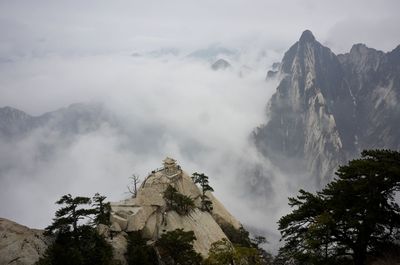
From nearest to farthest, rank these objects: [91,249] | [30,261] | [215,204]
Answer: [30,261], [91,249], [215,204]

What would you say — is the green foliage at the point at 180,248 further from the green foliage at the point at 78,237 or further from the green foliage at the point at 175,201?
the green foliage at the point at 175,201

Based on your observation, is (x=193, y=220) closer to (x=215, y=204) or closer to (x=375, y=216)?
(x=215, y=204)

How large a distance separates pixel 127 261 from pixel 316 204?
26562 mm

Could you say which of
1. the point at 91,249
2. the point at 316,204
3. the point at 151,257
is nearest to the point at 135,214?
the point at 151,257

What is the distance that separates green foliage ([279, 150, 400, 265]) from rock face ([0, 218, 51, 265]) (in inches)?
1003

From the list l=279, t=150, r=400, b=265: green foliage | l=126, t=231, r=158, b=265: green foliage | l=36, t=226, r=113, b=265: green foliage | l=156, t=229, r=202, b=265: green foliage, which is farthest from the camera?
l=156, t=229, r=202, b=265: green foliage

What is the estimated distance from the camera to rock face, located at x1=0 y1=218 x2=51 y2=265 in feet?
125

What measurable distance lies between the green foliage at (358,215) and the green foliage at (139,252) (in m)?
21.0

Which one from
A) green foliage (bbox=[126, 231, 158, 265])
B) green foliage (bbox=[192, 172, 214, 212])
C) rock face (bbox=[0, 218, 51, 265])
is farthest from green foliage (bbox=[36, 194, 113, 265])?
green foliage (bbox=[192, 172, 214, 212])

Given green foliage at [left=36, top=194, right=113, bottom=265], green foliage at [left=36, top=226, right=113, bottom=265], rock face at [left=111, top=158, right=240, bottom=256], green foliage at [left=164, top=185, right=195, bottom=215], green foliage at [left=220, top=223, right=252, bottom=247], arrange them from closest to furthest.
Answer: green foliage at [left=36, top=226, right=113, bottom=265]
green foliage at [left=36, top=194, right=113, bottom=265]
rock face at [left=111, top=158, right=240, bottom=256]
green foliage at [left=164, top=185, right=195, bottom=215]
green foliage at [left=220, top=223, right=252, bottom=247]

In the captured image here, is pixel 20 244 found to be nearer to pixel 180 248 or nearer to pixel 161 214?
pixel 180 248

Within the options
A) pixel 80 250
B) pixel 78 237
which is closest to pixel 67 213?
pixel 78 237

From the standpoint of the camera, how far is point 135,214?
56000 mm

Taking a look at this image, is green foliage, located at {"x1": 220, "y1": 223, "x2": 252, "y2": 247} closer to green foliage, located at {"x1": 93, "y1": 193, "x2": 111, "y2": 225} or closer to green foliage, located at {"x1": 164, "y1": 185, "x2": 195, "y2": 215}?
green foliage, located at {"x1": 164, "y1": 185, "x2": 195, "y2": 215}
